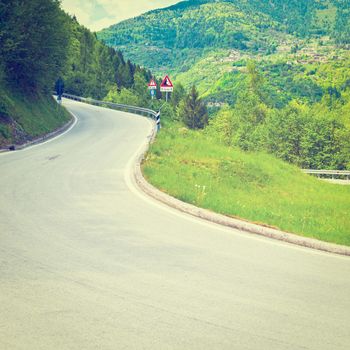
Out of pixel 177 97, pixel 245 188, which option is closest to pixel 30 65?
pixel 245 188

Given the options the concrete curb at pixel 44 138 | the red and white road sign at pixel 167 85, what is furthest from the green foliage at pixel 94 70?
the red and white road sign at pixel 167 85

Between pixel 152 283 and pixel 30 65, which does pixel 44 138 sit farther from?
pixel 152 283

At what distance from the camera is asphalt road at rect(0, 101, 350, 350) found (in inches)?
183

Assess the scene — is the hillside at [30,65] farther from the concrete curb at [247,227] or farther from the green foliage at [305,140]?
the green foliage at [305,140]

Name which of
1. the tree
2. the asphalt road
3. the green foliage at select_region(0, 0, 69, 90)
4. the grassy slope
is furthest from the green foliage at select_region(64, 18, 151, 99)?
the asphalt road

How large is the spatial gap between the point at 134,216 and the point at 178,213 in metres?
0.95

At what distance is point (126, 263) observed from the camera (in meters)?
6.60

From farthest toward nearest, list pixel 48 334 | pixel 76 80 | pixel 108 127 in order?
1. pixel 76 80
2. pixel 108 127
3. pixel 48 334

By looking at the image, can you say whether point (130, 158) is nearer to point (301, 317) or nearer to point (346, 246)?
point (346, 246)

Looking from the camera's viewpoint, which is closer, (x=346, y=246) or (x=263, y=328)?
(x=263, y=328)

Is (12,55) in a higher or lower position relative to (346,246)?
higher

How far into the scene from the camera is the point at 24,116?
27109 mm

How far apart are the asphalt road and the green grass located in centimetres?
152

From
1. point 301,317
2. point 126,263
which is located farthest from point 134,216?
point 301,317
